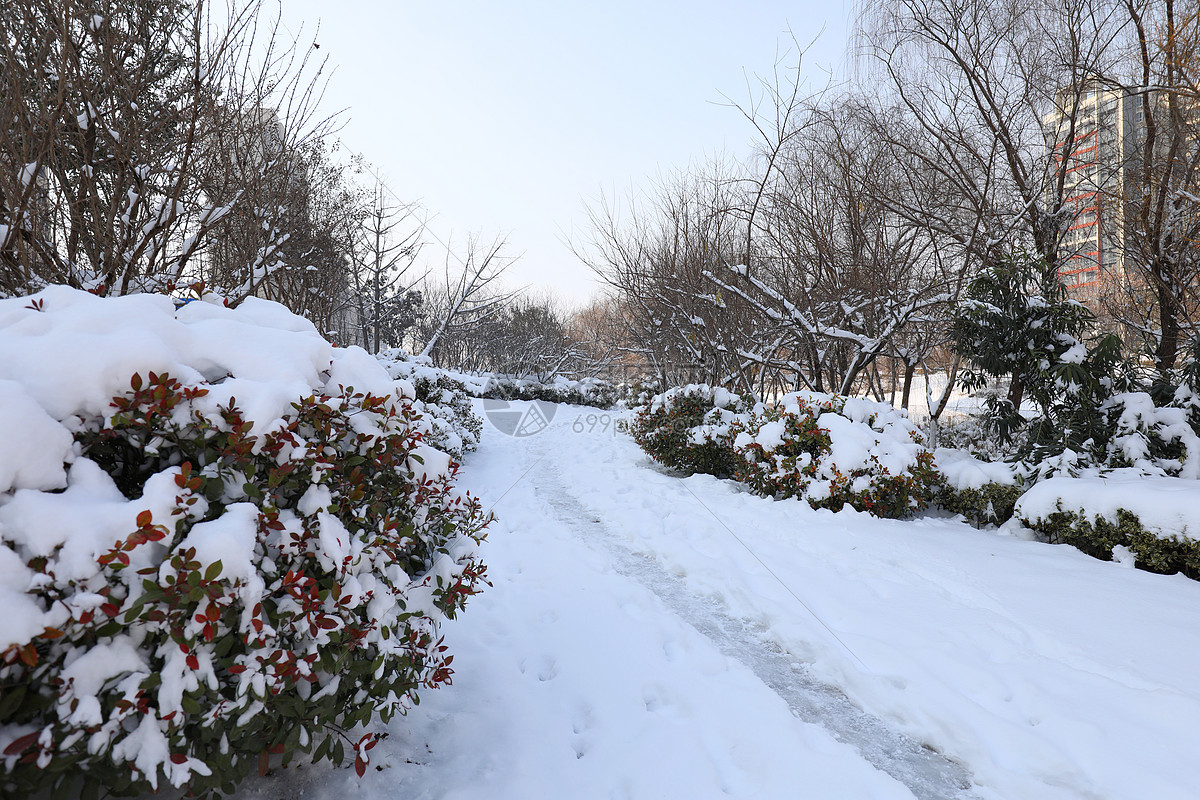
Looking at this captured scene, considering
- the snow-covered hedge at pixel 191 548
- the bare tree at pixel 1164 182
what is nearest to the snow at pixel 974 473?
the bare tree at pixel 1164 182

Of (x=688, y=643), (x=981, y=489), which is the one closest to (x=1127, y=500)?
(x=981, y=489)

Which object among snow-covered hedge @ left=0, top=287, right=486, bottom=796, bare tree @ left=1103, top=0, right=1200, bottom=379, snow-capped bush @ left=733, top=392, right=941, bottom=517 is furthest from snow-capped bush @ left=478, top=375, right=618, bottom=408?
snow-covered hedge @ left=0, top=287, right=486, bottom=796

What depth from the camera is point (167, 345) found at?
1770mm

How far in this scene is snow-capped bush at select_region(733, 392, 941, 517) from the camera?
17.3ft

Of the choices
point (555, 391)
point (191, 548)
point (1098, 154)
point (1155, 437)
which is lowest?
point (555, 391)

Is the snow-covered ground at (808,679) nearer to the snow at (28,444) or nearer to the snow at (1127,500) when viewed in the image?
the snow at (1127,500)

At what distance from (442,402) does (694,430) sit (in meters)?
4.01

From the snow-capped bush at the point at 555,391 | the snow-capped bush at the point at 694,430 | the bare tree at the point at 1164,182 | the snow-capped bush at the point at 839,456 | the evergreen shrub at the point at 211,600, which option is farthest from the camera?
the snow-capped bush at the point at 555,391

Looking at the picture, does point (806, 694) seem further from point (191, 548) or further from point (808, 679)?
point (191, 548)

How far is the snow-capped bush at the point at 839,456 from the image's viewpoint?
17.3 feet

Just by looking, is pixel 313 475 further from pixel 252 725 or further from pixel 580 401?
pixel 580 401

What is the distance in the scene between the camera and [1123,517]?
3.92m

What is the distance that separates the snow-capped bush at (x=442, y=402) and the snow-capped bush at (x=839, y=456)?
3914 mm

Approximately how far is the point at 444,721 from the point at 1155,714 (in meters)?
2.87
